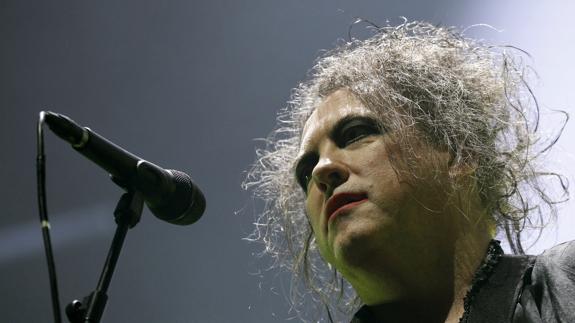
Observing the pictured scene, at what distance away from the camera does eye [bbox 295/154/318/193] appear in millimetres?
1906

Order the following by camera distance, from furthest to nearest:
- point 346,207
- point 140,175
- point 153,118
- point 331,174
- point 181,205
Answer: point 153,118
point 331,174
point 346,207
point 181,205
point 140,175

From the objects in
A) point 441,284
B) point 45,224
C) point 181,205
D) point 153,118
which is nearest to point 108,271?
point 45,224

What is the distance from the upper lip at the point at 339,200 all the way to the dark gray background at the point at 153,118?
7.36ft

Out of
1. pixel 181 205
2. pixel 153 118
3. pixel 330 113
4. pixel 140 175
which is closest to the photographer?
pixel 140 175

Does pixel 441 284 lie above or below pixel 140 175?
below

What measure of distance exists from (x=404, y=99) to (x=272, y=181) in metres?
0.87

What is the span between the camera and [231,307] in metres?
3.89

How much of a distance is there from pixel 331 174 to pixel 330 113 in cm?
28

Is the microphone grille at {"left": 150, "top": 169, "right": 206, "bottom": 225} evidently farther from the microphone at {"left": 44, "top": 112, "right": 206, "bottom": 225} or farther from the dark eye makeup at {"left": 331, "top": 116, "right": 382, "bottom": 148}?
the dark eye makeup at {"left": 331, "top": 116, "right": 382, "bottom": 148}

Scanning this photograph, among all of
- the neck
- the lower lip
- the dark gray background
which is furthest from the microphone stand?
the dark gray background

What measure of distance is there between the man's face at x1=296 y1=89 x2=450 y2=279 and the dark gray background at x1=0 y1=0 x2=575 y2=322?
2.18 m

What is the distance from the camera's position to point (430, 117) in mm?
1847

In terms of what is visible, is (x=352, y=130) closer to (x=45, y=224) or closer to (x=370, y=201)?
(x=370, y=201)

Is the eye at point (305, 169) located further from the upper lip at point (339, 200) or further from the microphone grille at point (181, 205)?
the microphone grille at point (181, 205)
